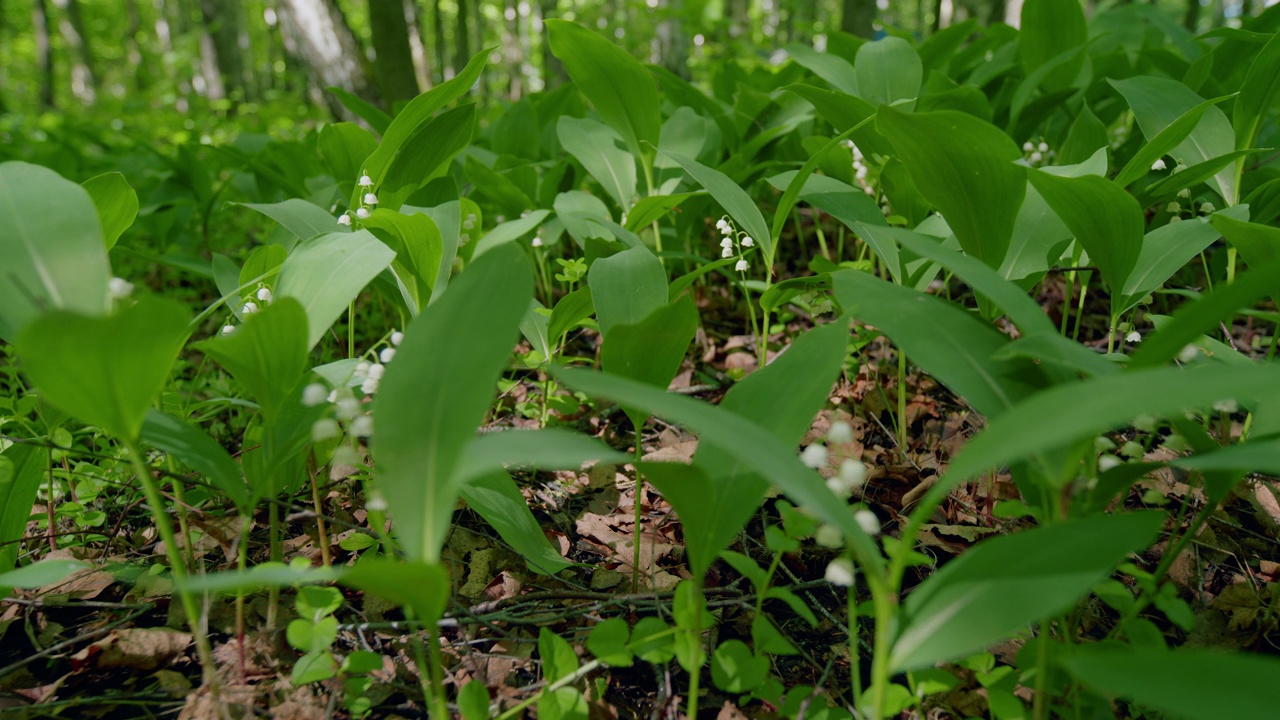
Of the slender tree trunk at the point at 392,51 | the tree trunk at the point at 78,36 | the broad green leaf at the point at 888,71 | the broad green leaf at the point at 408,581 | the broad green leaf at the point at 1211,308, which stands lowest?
the broad green leaf at the point at 408,581

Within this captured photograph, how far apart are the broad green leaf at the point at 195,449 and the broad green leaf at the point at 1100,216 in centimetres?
151

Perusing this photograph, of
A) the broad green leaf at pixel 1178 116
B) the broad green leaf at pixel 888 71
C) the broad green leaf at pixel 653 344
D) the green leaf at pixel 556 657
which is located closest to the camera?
the green leaf at pixel 556 657

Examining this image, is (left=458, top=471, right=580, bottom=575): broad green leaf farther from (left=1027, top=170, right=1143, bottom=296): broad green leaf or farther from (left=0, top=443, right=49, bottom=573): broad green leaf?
(left=1027, top=170, right=1143, bottom=296): broad green leaf

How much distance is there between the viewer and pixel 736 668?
1127 millimetres

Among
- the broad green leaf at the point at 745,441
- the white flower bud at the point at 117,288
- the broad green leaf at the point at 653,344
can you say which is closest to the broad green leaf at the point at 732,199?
the broad green leaf at the point at 653,344

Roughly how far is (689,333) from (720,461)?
0.28 metres

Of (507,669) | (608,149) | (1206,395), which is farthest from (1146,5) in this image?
(507,669)

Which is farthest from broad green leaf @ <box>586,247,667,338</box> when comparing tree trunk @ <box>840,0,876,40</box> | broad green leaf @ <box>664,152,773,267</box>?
tree trunk @ <box>840,0,876,40</box>

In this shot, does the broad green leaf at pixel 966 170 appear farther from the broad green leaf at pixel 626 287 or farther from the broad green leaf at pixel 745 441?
the broad green leaf at pixel 745 441

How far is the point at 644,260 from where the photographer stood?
156 cm

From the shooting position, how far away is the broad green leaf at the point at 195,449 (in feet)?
3.79

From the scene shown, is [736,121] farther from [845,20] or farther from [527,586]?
[845,20]

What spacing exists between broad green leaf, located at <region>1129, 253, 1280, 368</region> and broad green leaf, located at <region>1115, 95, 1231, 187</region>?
31.4 inches

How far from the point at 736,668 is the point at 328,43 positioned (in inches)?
244
